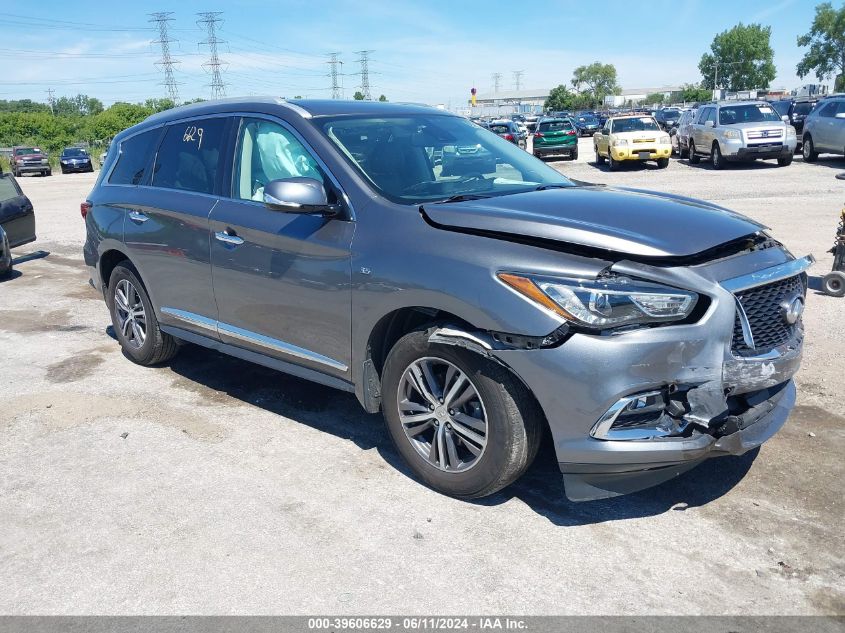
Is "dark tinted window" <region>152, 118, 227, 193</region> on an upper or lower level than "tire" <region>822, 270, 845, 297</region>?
upper

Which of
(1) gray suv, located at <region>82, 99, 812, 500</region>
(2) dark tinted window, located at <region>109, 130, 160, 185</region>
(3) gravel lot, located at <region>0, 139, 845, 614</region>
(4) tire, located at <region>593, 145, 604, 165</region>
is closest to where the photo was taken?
(3) gravel lot, located at <region>0, 139, 845, 614</region>

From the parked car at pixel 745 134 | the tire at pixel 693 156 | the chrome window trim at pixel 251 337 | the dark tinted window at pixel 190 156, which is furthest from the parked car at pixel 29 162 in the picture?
the chrome window trim at pixel 251 337

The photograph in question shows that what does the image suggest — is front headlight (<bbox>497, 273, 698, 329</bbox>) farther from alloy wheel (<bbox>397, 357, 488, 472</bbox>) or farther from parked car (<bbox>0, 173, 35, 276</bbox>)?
parked car (<bbox>0, 173, 35, 276</bbox>)

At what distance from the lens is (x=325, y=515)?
12.0 ft

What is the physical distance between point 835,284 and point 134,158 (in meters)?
6.49

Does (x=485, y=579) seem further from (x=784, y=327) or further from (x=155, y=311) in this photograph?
(x=155, y=311)

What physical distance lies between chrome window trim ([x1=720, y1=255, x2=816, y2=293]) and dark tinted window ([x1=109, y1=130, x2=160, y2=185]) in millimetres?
4249

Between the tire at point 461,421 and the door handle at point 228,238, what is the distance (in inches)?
52.8

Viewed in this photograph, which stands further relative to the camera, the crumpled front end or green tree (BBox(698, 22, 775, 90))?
green tree (BBox(698, 22, 775, 90))

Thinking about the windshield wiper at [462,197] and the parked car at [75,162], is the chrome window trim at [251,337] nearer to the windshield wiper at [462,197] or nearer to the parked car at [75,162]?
the windshield wiper at [462,197]

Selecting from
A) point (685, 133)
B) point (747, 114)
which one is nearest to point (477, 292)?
point (747, 114)

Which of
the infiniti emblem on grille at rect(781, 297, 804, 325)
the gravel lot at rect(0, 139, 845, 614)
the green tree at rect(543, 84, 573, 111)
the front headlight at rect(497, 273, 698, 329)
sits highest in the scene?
the green tree at rect(543, 84, 573, 111)

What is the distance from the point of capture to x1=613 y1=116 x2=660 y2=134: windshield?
24391 mm

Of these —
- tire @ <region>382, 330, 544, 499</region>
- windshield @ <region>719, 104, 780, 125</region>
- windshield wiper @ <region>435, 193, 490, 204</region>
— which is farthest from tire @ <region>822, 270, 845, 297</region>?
windshield @ <region>719, 104, 780, 125</region>
